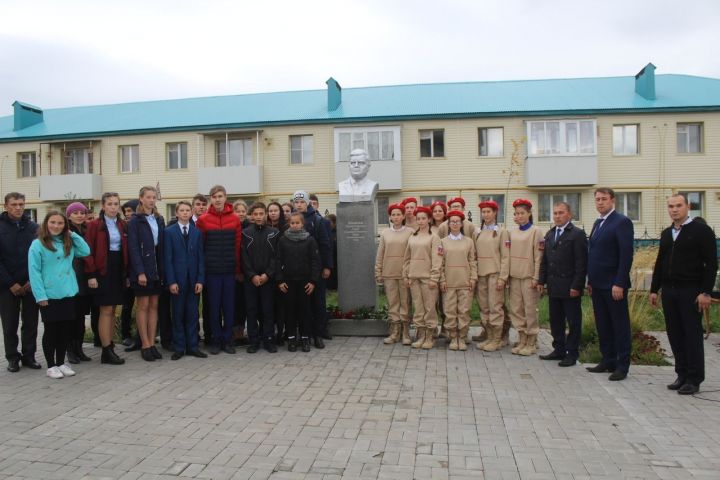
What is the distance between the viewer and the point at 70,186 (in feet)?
80.8

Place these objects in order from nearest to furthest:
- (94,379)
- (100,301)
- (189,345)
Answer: (94,379) < (100,301) < (189,345)

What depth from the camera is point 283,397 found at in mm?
5043

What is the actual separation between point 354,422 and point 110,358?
3.58 m

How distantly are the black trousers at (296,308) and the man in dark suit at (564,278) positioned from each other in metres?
3.00

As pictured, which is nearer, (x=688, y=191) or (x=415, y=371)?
(x=415, y=371)

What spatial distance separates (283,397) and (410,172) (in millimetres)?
18134

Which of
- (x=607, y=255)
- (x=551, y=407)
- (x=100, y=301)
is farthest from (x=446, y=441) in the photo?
(x=100, y=301)

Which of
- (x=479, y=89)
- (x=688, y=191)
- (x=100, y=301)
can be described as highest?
(x=479, y=89)

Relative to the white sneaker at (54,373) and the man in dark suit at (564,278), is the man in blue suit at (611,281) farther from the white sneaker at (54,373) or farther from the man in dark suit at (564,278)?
the white sneaker at (54,373)

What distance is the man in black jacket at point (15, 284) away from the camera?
595cm

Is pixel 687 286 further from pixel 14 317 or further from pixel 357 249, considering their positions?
pixel 14 317

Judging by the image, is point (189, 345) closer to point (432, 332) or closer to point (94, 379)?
point (94, 379)

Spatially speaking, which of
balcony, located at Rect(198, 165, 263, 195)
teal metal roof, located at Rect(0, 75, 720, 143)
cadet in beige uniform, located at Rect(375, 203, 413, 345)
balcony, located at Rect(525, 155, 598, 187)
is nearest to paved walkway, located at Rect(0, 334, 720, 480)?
cadet in beige uniform, located at Rect(375, 203, 413, 345)

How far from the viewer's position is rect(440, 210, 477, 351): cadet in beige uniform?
692cm
